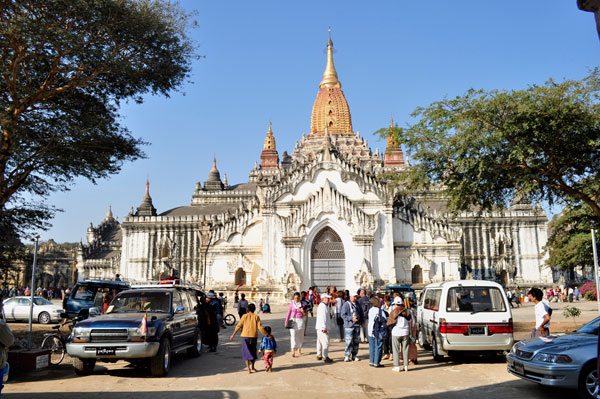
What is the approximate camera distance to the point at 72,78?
15992 millimetres

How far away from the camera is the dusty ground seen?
30.4 ft

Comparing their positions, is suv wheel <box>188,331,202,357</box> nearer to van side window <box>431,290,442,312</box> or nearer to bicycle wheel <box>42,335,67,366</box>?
bicycle wheel <box>42,335,67,366</box>

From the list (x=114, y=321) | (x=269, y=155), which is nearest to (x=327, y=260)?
(x=114, y=321)

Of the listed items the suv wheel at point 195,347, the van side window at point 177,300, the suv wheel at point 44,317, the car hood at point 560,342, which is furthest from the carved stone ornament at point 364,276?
the car hood at point 560,342

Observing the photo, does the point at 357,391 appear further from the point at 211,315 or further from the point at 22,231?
the point at 22,231

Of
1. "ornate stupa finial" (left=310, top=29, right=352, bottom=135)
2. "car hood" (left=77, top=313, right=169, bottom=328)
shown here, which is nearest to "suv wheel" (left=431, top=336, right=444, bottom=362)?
"car hood" (left=77, top=313, right=169, bottom=328)

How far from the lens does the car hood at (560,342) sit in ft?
28.4

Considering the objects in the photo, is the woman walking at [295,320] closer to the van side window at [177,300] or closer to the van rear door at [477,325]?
the van side window at [177,300]

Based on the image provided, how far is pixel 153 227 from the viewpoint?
174ft

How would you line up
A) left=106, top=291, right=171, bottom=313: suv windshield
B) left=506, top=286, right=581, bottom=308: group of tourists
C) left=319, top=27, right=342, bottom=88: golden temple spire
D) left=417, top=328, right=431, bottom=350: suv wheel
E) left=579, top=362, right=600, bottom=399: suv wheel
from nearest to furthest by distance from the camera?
1. left=579, top=362, right=600, bottom=399: suv wheel
2. left=106, top=291, right=171, bottom=313: suv windshield
3. left=417, top=328, right=431, bottom=350: suv wheel
4. left=506, top=286, right=581, bottom=308: group of tourists
5. left=319, top=27, right=342, bottom=88: golden temple spire

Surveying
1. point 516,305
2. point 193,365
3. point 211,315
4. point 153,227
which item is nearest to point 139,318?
point 193,365

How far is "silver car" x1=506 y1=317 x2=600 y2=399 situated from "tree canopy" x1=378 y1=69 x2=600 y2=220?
318 inches

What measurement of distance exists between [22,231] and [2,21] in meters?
6.93

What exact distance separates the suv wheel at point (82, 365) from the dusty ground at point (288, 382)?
0.17 meters
